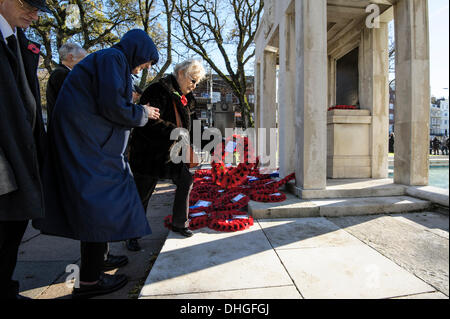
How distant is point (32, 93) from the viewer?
1.74 m

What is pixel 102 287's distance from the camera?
195 cm

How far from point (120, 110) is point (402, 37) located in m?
4.76

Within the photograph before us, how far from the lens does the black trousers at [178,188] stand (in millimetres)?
2674

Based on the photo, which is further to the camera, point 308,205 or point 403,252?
point 308,205

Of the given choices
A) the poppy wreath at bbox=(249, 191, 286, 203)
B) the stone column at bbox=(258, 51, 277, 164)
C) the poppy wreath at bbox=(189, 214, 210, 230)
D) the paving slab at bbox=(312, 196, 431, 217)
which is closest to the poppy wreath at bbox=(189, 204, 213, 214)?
the poppy wreath at bbox=(189, 214, 210, 230)

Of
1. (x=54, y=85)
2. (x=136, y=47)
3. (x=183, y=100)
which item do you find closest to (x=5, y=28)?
(x=136, y=47)

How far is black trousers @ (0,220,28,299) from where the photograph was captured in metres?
1.66

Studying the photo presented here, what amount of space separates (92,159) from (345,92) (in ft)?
21.2

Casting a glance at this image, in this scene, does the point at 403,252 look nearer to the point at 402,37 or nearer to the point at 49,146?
the point at 49,146

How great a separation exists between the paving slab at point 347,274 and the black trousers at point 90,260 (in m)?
1.40

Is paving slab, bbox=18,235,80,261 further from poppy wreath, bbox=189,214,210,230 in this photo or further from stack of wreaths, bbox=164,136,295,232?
poppy wreath, bbox=189,214,210,230

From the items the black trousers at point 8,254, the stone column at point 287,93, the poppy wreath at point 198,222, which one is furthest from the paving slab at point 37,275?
the stone column at point 287,93

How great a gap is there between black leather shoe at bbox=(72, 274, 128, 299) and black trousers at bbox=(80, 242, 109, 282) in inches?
2.4
